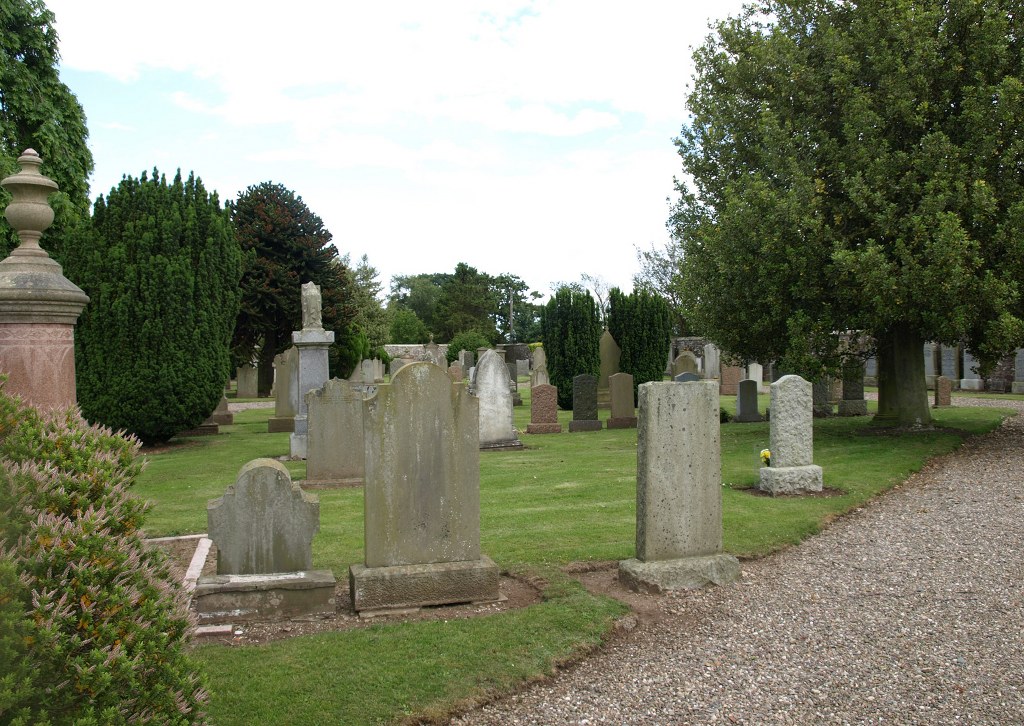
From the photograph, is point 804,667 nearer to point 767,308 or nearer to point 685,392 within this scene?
point 685,392

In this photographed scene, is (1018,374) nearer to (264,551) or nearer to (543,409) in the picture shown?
(543,409)

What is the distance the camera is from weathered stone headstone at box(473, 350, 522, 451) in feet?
51.2

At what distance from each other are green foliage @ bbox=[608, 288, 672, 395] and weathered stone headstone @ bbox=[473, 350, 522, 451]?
10.5 m

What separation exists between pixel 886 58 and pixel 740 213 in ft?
11.3

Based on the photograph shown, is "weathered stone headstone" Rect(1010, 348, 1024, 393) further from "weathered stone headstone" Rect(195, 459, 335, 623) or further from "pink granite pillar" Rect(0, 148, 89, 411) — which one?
"pink granite pillar" Rect(0, 148, 89, 411)

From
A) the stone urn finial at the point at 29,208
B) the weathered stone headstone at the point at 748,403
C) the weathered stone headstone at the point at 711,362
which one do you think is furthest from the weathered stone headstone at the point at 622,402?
the stone urn finial at the point at 29,208

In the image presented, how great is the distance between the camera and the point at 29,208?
629cm

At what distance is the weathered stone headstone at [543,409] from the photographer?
1888cm

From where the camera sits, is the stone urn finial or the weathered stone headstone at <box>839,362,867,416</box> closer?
the stone urn finial

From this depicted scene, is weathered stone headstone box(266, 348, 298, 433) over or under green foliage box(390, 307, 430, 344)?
under

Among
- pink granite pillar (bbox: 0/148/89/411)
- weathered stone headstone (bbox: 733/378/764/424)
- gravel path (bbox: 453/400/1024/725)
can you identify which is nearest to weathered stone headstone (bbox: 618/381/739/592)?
gravel path (bbox: 453/400/1024/725)

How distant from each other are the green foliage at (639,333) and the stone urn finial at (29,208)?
20503 millimetres

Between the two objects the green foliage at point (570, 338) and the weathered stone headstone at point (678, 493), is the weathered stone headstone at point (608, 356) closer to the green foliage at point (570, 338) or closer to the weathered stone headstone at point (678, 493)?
the green foliage at point (570, 338)

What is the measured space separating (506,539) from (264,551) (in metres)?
2.79
